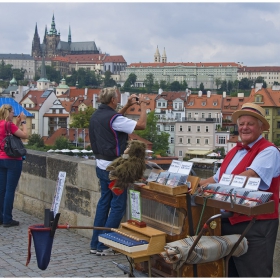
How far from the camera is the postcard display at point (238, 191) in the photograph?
2.74 m

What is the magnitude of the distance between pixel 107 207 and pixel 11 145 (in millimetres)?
1539

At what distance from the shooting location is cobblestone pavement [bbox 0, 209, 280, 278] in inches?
157

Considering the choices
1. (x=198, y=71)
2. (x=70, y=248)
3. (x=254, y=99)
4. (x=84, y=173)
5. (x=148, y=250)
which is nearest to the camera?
(x=148, y=250)

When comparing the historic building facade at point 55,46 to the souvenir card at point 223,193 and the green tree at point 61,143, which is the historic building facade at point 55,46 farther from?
the souvenir card at point 223,193

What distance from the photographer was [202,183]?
10.8ft

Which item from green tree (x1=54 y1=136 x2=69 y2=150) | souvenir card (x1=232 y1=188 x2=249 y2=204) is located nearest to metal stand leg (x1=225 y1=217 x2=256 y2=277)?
souvenir card (x1=232 y1=188 x2=249 y2=204)

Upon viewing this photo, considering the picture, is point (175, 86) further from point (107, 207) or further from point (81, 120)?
point (107, 207)

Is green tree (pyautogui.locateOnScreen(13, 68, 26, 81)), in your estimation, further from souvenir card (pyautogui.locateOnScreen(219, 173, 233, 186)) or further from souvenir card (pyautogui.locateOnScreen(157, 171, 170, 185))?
souvenir card (pyautogui.locateOnScreen(219, 173, 233, 186))

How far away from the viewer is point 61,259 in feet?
14.5

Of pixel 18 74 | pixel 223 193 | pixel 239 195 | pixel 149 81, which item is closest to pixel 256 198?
pixel 239 195

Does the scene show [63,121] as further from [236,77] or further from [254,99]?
[236,77]

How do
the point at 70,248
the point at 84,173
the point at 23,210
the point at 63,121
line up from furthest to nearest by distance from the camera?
the point at 63,121, the point at 23,210, the point at 84,173, the point at 70,248

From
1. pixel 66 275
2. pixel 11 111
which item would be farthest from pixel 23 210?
pixel 66 275

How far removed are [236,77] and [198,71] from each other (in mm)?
10270
